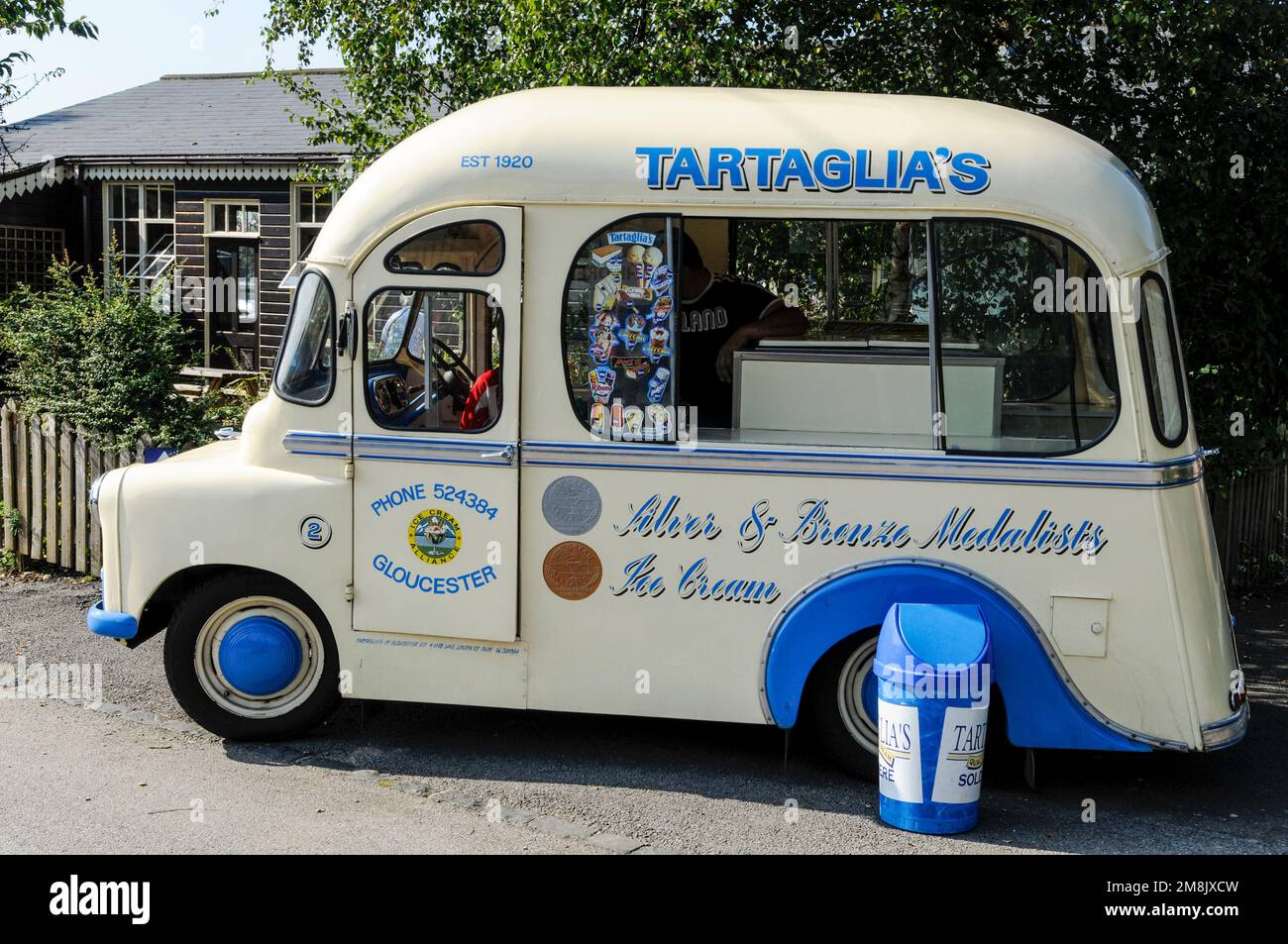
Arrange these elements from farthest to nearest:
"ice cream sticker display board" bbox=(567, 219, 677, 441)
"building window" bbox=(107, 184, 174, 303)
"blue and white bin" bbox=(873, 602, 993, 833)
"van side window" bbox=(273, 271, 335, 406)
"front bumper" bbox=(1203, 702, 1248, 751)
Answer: "building window" bbox=(107, 184, 174, 303)
"van side window" bbox=(273, 271, 335, 406)
"ice cream sticker display board" bbox=(567, 219, 677, 441)
"front bumper" bbox=(1203, 702, 1248, 751)
"blue and white bin" bbox=(873, 602, 993, 833)

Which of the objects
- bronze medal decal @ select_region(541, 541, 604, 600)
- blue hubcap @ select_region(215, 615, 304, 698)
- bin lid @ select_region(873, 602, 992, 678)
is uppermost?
bronze medal decal @ select_region(541, 541, 604, 600)

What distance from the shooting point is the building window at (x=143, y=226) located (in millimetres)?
20062

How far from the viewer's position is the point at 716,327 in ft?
22.8

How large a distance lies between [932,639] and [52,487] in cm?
742

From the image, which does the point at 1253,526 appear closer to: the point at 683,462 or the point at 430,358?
the point at 683,462

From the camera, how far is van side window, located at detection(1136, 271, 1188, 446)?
548cm

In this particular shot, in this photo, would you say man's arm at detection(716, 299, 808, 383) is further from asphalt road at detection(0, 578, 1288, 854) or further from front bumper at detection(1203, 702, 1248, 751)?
front bumper at detection(1203, 702, 1248, 751)

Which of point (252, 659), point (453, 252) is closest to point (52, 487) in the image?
point (252, 659)

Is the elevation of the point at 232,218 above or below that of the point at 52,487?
above

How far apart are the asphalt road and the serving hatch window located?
63.0 inches

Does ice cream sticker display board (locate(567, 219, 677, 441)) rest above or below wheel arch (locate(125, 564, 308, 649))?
above

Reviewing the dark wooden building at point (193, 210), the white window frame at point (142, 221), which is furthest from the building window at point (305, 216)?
the white window frame at point (142, 221)

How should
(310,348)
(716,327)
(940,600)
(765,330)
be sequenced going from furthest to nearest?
(716,327), (765,330), (310,348), (940,600)

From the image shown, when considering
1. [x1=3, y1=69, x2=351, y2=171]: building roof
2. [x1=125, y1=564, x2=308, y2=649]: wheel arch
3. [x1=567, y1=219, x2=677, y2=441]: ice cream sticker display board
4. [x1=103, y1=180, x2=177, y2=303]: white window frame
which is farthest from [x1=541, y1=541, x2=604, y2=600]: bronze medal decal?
[x1=103, y1=180, x2=177, y2=303]: white window frame
